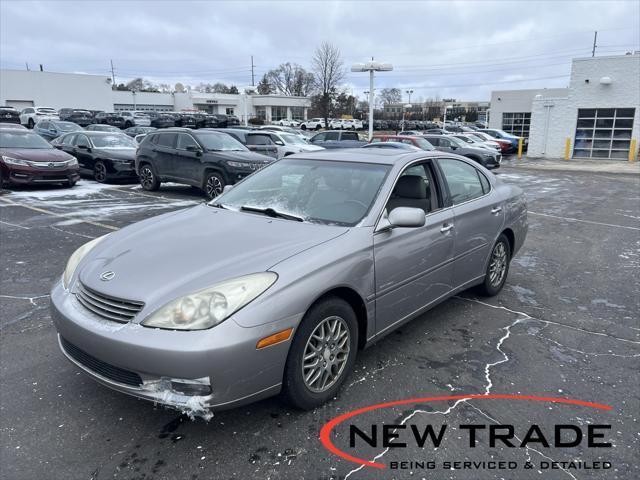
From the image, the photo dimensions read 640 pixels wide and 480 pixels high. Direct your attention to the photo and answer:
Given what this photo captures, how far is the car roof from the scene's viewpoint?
4.06 m

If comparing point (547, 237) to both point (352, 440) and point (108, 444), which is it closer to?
point (352, 440)

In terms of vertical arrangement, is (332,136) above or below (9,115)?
below

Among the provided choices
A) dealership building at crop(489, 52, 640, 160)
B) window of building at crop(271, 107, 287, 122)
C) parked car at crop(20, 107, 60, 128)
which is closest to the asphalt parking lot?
dealership building at crop(489, 52, 640, 160)

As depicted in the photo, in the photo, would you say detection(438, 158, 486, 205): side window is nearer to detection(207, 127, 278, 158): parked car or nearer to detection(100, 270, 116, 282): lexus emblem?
detection(100, 270, 116, 282): lexus emblem

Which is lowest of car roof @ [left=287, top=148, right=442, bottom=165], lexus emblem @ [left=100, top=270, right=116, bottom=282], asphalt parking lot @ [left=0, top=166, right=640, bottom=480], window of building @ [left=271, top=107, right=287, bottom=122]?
asphalt parking lot @ [left=0, top=166, right=640, bottom=480]

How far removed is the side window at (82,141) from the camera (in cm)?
1425

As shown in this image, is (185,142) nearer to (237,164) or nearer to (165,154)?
(165,154)

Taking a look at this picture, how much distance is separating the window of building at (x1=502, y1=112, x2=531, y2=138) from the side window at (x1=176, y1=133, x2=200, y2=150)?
35336mm

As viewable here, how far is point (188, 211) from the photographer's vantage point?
4.15 m

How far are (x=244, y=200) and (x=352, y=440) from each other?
84.3 inches

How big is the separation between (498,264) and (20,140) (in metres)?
12.3

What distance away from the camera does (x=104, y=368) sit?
277cm

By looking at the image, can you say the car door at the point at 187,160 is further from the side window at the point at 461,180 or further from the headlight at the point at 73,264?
the headlight at the point at 73,264

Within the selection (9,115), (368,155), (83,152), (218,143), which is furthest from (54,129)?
(368,155)
